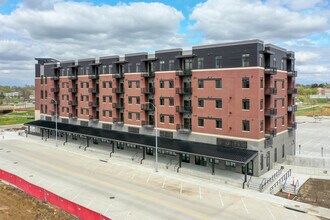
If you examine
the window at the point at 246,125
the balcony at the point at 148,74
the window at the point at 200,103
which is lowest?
the window at the point at 246,125

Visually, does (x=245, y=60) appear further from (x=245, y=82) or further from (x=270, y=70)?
(x=270, y=70)

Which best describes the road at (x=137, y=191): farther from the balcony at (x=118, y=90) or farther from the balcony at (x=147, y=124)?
the balcony at (x=118, y=90)

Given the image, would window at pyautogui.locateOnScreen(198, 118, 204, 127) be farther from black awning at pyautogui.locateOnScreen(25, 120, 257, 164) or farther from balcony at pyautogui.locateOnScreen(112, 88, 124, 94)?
balcony at pyautogui.locateOnScreen(112, 88, 124, 94)

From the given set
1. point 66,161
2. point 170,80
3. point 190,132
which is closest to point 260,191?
point 190,132

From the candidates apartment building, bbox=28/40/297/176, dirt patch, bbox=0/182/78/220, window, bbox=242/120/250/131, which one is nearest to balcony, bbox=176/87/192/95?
apartment building, bbox=28/40/297/176

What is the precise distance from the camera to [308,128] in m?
90.1

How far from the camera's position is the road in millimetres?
29281

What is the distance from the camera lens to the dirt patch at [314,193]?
32.6m

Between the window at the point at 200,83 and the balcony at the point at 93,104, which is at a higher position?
the window at the point at 200,83

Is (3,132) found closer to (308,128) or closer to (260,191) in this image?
(260,191)

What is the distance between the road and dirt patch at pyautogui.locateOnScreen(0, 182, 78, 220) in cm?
316

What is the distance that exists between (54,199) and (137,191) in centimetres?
991

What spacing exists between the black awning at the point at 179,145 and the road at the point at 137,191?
4012 mm

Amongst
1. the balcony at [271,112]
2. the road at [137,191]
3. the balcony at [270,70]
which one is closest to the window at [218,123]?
the balcony at [271,112]
